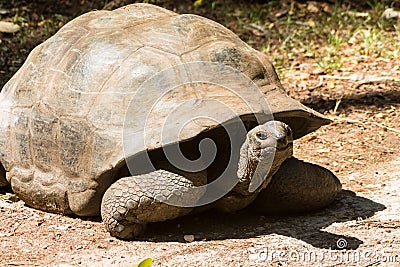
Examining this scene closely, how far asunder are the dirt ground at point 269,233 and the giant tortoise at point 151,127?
0.11m

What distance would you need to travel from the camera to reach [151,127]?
352 cm

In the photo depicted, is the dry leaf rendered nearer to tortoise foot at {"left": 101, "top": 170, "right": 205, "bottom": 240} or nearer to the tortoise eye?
tortoise foot at {"left": 101, "top": 170, "right": 205, "bottom": 240}

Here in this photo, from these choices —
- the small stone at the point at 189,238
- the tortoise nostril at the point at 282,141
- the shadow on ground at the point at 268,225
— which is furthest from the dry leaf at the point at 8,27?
the tortoise nostril at the point at 282,141

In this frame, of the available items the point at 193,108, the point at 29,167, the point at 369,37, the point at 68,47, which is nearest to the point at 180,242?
the point at 193,108

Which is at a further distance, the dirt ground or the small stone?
the small stone

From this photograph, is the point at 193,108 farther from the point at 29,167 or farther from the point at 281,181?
the point at 29,167

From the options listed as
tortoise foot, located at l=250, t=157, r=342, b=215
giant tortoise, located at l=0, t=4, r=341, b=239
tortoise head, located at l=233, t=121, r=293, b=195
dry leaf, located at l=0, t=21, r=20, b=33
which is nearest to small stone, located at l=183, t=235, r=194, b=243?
giant tortoise, located at l=0, t=4, r=341, b=239

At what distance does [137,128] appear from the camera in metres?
3.56

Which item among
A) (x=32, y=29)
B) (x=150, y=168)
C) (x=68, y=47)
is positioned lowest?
(x=32, y=29)

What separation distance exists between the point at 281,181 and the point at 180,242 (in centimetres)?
66

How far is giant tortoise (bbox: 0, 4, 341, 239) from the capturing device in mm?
3512

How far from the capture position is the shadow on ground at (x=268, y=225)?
364 centimetres

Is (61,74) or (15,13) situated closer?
(61,74)

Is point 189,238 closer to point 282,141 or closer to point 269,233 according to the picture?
point 269,233
